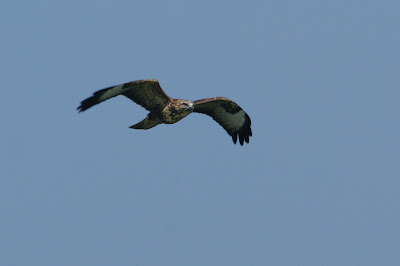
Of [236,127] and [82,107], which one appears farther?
[236,127]

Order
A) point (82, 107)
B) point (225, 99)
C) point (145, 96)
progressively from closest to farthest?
point (82, 107), point (145, 96), point (225, 99)

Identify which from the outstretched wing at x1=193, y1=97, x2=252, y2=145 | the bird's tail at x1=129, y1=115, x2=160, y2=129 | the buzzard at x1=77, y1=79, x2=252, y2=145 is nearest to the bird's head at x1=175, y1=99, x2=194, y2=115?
the buzzard at x1=77, y1=79, x2=252, y2=145

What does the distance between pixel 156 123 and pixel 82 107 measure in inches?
91.1

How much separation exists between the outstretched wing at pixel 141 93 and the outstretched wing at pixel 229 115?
1746 mm

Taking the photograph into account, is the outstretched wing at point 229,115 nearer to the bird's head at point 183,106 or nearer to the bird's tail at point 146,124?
the bird's head at point 183,106

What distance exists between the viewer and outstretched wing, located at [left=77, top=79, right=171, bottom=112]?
1825 cm

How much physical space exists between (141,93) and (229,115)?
10.7ft

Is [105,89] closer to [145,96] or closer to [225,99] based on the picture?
[145,96]

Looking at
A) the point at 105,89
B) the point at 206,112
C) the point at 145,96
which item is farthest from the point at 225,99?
the point at 105,89

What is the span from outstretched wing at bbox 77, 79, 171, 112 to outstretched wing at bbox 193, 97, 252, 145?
68.7 inches

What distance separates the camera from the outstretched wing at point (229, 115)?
69.9ft

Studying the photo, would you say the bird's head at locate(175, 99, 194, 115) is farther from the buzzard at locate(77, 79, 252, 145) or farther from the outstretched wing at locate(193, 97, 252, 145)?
the outstretched wing at locate(193, 97, 252, 145)

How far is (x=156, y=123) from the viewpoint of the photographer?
19.6 metres

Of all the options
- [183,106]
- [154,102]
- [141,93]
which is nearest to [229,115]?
[183,106]
